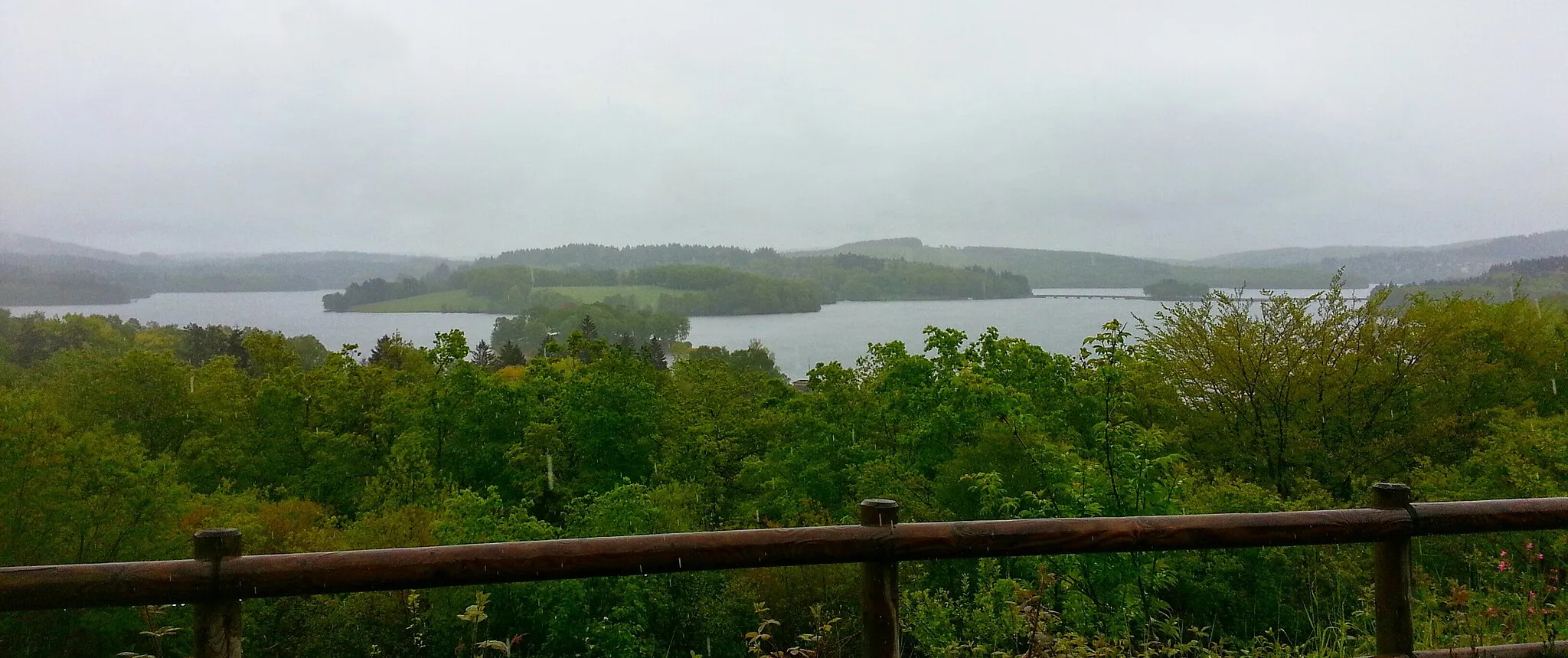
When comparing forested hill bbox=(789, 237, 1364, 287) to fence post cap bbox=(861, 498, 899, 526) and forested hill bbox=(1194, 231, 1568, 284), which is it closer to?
forested hill bbox=(1194, 231, 1568, 284)

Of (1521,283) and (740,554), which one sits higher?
(1521,283)

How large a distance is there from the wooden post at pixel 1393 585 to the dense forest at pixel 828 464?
3393 mm

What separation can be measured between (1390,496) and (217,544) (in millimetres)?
3577

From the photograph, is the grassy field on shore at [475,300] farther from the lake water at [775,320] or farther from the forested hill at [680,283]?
the lake water at [775,320]

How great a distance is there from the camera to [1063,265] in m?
132

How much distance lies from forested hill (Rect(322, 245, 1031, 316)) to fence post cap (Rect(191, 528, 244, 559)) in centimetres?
10044

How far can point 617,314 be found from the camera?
94938 millimetres

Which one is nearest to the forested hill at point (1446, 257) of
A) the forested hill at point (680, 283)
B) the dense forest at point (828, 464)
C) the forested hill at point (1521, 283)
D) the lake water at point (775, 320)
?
the forested hill at point (1521, 283)

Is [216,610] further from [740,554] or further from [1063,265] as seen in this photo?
[1063,265]

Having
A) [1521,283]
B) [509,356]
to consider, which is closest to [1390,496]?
[1521,283]

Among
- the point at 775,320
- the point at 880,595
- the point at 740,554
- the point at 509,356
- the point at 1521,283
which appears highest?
the point at 1521,283

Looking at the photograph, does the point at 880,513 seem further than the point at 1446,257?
No

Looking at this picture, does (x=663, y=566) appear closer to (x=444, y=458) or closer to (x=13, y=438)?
(x=13, y=438)

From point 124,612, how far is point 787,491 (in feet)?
46.9
